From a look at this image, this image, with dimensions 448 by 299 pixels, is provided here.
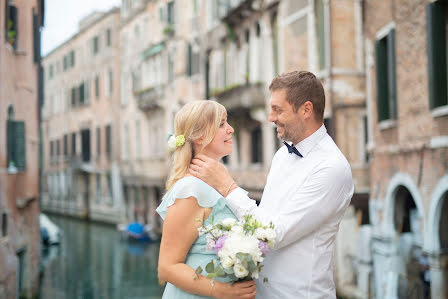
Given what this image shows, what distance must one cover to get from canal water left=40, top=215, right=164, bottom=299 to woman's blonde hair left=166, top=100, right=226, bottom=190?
35.0 feet

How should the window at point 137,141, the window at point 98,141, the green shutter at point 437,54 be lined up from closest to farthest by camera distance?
1. the green shutter at point 437,54
2. the window at point 137,141
3. the window at point 98,141

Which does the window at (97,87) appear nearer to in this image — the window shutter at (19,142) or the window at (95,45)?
the window at (95,45)

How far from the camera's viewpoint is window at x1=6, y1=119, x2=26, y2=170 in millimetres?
9398

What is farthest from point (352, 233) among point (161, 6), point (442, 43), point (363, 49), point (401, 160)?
point (161, 6)

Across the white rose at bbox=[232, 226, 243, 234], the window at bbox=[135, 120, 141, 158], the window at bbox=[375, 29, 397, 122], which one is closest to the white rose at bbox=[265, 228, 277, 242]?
the white rose at bbox=[232, 226, 243, 234]

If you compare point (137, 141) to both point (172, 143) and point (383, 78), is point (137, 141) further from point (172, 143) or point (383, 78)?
point (172, 143)

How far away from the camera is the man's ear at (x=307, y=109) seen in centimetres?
249

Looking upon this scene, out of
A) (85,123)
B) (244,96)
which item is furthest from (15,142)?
(85,123)

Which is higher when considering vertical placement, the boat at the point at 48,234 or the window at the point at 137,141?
the window at the point at 137,141

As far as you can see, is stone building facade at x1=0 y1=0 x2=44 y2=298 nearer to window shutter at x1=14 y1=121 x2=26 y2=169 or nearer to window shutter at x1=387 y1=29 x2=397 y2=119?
window shutter at x1=14 y1=121 x2=26 y2=169

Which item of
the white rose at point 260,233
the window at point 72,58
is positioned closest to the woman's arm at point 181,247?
the white rose at point 260,233

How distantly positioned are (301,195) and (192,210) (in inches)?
18.3

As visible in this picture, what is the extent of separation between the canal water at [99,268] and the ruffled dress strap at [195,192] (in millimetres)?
10763

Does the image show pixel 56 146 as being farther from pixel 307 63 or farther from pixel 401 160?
pixel 401 160
